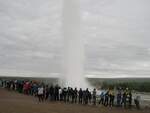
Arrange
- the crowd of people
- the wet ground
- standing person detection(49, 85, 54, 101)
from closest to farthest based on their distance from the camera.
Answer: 1. the wet ground
2. the crowd of people
3. standing person detection(49, 85, 54, 101)

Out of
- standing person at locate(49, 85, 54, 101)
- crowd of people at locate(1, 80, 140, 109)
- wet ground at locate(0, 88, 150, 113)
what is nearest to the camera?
wet ground at locate(0, 88, 150, 113)

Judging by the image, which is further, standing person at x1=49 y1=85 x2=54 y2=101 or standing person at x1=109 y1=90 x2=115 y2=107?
standing person at x1=49 y1=85 x2=54 y2=101

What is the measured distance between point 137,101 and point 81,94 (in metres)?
5.31

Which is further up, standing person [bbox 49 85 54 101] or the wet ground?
standing person [bbox 49 85 54 101]

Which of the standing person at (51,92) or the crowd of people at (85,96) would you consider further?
the standing person at (51,92)

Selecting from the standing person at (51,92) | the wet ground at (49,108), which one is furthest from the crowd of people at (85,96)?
the wet ground at (49,108)

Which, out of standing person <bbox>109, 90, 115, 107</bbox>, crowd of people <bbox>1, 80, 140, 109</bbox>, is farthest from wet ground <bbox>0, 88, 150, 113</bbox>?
crowd of people <bbox>1, 80, 140, 109</bbox>

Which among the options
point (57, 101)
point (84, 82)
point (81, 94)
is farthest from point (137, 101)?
A: point (84, 82)

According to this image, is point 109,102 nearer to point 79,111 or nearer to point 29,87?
point 79,111

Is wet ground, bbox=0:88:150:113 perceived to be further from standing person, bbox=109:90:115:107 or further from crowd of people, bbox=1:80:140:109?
crowd of people, bbox=1:80:140:109

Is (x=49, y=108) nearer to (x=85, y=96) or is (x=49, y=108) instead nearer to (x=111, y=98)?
(x=85, y=96)

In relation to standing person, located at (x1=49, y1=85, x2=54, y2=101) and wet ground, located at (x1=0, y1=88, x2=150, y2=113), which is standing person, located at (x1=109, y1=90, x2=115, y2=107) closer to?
wet ground, located at (x1=0, y1=88, x2=150, y2=113)

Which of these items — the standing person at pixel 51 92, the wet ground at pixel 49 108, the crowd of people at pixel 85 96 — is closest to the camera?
the wet ground at pixel 49 108

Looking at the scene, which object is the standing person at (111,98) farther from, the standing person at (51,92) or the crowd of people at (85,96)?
the standing person at (51,92)
